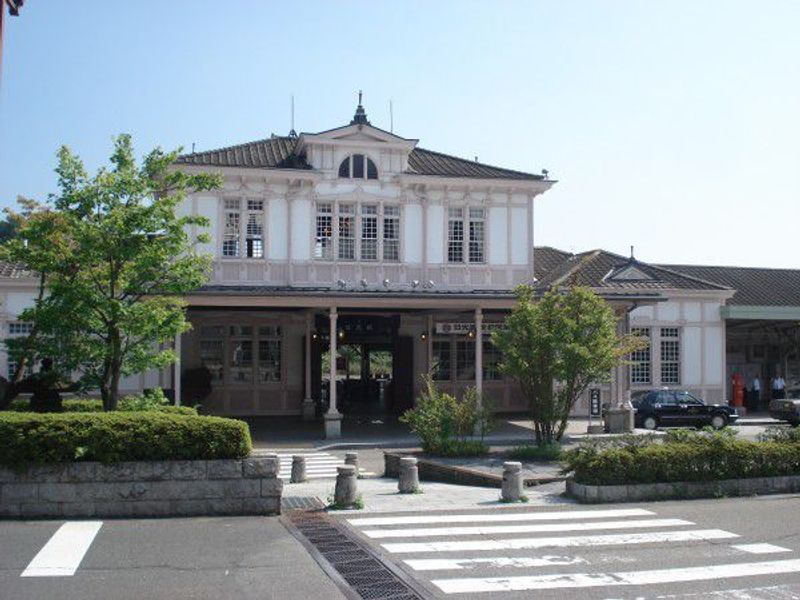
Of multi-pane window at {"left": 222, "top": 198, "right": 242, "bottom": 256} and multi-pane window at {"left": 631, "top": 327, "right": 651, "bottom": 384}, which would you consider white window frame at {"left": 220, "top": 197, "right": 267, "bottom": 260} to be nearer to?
multi-pane window at {"left": 222, "top": 198, "right": 242, "bottom": 256}

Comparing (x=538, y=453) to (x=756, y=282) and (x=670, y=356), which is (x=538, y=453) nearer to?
(x=670, y=356)

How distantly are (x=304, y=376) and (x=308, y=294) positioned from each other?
24.2 feet

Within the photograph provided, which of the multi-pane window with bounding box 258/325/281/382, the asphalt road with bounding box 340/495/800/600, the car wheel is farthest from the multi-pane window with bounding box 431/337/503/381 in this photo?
the asphalt road with bounding box 340/495/800/600

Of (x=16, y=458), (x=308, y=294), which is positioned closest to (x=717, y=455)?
(x=16, y=458)

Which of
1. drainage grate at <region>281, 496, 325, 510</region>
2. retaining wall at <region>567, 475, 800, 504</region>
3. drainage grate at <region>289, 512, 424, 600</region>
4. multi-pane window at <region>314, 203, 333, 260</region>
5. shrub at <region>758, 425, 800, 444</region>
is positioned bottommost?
drainage grate at <region>281, 496, 325, 510</region>

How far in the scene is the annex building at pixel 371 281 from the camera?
27.0 metres

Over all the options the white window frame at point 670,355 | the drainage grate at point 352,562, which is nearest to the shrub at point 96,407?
the drainage grate at point 352,562

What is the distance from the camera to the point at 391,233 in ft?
92.8

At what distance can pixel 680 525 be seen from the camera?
1177cm

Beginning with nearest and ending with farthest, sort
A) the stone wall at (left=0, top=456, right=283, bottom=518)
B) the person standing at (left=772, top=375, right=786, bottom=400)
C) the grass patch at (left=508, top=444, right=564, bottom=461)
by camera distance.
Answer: the stone wall at (left=0, top=456, right=283, bottom=518) < the grass patch at (left=508, top=444, right=564, bottom=461) < the person standing at (left=772, top=375, right=786, bottom=400)

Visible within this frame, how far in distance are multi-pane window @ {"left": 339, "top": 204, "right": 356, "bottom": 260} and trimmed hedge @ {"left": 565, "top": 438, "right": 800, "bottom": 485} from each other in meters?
14.3

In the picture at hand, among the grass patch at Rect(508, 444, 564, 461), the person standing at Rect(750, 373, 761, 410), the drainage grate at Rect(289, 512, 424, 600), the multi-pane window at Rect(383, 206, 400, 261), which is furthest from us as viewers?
the person standing at Rect(750, 373, 761, 410)

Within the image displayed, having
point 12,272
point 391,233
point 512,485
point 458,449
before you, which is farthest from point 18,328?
point 512,485

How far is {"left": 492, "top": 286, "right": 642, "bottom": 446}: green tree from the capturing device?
813 inches
